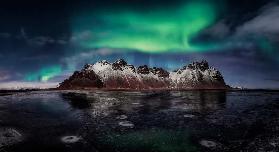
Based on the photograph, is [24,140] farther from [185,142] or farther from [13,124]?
[185,142]

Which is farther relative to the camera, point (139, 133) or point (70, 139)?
point (139, 133)

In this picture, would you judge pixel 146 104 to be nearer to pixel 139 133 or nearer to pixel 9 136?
pixel 139 133

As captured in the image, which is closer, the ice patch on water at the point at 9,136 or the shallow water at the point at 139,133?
the shallow water at the point at 139,133

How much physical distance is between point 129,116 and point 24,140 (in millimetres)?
14091

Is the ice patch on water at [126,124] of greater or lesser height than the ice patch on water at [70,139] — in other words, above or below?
above

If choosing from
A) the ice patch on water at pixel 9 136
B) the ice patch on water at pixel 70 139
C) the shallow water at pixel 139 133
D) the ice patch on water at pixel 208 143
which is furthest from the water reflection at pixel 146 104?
the ice patch on water at pixel 208 143

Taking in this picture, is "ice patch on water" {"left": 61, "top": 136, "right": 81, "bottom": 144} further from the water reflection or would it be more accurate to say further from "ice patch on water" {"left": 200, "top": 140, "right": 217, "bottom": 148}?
the water reflection

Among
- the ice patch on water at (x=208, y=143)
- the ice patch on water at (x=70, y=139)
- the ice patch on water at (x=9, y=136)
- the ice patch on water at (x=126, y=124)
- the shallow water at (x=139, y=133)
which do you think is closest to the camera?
the shallow water at (x=139, y=133)

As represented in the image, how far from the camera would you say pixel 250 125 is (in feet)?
91.7

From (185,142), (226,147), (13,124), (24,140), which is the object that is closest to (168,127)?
(185,142)

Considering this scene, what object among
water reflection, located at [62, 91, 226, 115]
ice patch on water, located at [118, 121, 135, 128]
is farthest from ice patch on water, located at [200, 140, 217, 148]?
water reflection, located at [62, 91, 226, 115]

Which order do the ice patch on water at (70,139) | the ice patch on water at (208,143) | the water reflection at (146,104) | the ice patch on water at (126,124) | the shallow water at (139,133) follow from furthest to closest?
the water reflection at (146,104)
the ice patch on water at (126,124)
the ice patch on water at (70,139)
the ice patch on water at (208,143)
the shallow water at (139,133)

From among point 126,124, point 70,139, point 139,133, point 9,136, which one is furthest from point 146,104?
point 9,136

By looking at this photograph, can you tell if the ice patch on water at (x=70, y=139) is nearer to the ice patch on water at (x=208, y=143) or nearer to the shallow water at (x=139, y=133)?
the shallow water at (x=139, y=133)
